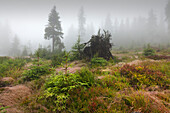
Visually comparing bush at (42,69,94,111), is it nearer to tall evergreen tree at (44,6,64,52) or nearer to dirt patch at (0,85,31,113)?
dirt patch at (0,85,31,113)

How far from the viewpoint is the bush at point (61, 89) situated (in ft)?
7.91

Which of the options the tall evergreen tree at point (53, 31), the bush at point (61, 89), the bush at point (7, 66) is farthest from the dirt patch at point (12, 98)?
the tall evergreen tree at point (53, 31)

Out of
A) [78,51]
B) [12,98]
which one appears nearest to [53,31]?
[78,51]

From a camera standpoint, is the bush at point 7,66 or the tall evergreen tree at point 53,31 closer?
the bush at point 7,66

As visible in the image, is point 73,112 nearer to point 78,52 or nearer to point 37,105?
point 37,105

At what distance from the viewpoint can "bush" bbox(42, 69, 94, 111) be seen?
2.41m

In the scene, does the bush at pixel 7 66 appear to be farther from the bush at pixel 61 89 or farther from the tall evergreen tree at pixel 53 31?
the tall evergreen tree at pixel 53 31

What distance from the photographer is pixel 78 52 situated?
26.0 feet

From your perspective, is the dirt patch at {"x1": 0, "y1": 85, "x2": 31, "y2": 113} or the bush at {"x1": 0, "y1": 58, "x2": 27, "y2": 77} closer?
the dirt patch at {"x1": 0, "y1": 85, "x2": 31, "y2": 113}

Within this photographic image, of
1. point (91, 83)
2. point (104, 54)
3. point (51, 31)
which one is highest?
point (51, 31)

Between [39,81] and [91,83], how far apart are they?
2.58m

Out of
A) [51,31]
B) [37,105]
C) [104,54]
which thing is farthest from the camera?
[51,31]

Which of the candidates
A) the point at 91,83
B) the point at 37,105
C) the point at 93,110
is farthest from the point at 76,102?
the point at 37,105

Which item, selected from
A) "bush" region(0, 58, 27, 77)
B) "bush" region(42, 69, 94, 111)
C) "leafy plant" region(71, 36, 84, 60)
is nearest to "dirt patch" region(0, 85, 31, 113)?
Result: "bush" region(42, 69, 94, 111)
